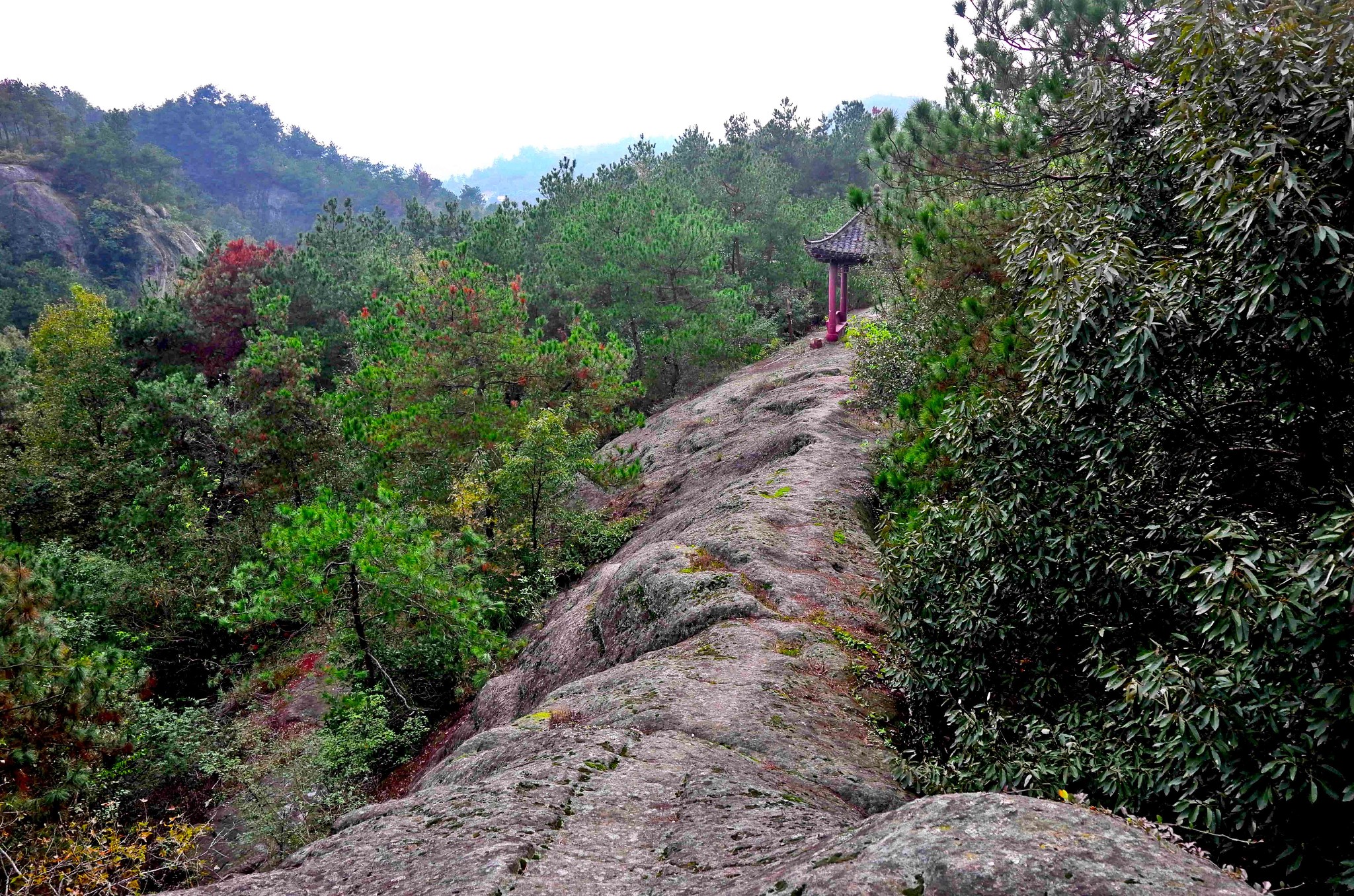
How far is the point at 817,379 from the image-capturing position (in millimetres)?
21250

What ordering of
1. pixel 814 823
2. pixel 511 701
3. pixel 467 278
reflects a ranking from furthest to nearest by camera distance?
pixel 467 278, pixel 511 701, pixel 814 823

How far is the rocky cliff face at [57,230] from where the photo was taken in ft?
202

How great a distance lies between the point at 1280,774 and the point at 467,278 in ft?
60.4

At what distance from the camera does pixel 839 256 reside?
87.8 feet

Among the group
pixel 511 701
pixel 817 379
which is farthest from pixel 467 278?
pixel 511 701

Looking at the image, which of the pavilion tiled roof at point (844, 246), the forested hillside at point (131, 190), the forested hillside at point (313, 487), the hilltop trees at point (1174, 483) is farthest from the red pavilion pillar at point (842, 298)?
the forested hillside at point (131, 190)

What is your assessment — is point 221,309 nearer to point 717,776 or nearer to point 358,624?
point 358,624

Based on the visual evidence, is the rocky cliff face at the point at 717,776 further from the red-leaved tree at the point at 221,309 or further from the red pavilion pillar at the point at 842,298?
the red-leaved tree at the point at 221,309

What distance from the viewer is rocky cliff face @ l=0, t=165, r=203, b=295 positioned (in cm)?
6172

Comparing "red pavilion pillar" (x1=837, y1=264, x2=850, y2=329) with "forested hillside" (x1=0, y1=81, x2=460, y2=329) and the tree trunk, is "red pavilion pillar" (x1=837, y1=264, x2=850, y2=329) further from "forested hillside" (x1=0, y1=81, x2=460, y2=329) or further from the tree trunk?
"forested hillside" (x1=0, y1=81, x2=460, y2=329)

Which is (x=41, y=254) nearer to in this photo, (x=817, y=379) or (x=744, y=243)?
(x=744, y=243)

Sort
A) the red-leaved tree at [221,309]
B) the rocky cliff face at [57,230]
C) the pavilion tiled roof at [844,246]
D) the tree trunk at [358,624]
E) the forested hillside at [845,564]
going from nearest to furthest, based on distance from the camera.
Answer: the forested hillside at [845,564] → the tree trunk at [358,624] → the pavilion tiled roof at [844,246] → the red-leaved tree at [221,309] → the rocky cliff face at [57,230]

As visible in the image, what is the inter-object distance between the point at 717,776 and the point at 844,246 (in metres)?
23.5

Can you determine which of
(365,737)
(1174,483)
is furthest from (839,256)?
(1174,483)
